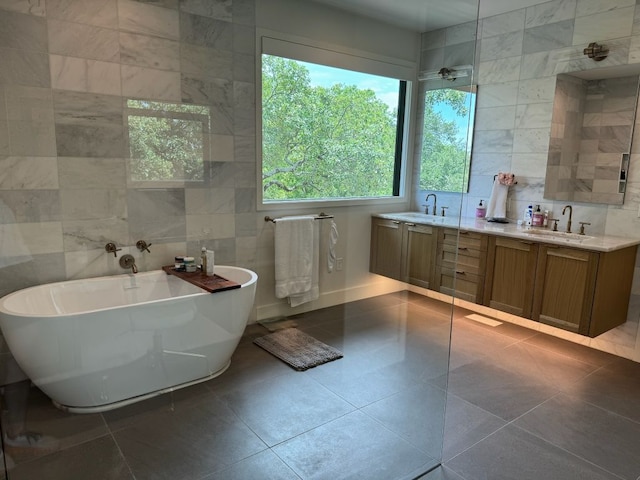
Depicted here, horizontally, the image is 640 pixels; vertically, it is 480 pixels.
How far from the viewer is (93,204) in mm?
2859

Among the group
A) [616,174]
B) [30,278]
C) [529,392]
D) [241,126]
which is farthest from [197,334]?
[616,174]

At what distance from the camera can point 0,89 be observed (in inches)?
94.8

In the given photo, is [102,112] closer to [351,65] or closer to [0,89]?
[0,89]

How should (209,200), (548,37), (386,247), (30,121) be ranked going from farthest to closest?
(548,37) → (386,247) → (209,200) → (30,121)

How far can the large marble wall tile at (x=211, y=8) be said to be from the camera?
9.40 ft

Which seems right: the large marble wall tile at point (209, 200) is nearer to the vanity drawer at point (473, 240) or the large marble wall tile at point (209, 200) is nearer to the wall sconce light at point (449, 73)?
the wall sconce light at point (449, 73)

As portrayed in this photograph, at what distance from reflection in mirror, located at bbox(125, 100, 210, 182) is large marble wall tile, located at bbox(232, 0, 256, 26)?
2.12ft

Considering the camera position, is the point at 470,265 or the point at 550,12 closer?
the point at 550,12

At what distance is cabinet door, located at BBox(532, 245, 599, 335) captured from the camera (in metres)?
3.15

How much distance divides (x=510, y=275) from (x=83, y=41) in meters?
3.49

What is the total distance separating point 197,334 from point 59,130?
150 cm

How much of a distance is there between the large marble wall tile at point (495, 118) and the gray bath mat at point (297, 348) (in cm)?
265

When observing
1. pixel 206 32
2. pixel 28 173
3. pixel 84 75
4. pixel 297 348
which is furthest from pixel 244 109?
pixel 297 348

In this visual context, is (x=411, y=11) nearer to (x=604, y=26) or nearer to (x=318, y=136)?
(x=318, y=136)
